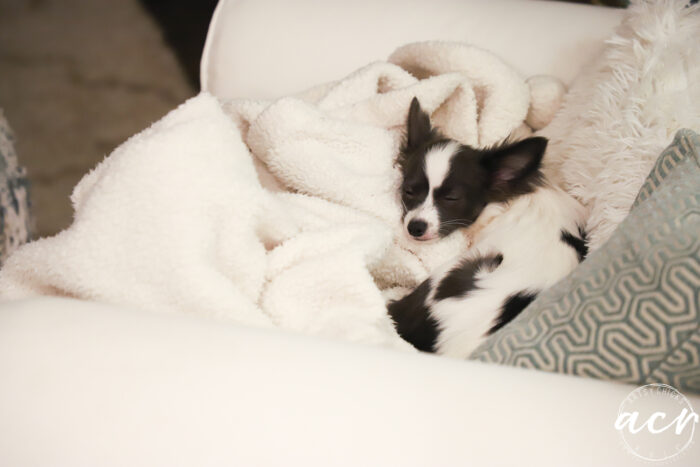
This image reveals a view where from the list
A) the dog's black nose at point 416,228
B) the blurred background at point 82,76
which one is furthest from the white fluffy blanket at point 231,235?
the blurred background at point 82,76

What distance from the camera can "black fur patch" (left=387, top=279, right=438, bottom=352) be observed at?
95 centimetres

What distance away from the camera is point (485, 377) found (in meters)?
0.51

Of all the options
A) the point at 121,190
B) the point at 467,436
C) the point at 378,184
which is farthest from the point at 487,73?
the point at 467,436

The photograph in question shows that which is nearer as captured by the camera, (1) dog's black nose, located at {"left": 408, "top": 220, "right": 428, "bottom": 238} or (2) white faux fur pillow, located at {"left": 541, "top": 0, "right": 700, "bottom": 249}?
(2) white faux fur pillow, located at {"left": 541, "top": 0, "right": 700, "bottom": 249}

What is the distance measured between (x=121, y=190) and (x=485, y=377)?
62cm

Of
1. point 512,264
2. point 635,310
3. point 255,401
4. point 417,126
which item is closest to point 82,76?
point 417,126

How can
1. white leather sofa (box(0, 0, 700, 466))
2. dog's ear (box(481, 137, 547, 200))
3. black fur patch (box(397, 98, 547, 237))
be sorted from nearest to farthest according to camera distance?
white leather sofa (box(0, 0, 700, 466)) → dog's ear (box(481, 137, 547, 200)) → black fur patch (box(397, 98, 547, 237))

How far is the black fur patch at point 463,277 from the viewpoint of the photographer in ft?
3.29

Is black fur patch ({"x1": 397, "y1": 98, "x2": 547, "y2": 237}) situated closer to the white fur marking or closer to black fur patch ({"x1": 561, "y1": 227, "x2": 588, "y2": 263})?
the white fur marking

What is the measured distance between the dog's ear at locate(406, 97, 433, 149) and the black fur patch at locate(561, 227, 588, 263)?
1.49 feet

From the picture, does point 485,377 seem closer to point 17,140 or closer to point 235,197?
point 235,197

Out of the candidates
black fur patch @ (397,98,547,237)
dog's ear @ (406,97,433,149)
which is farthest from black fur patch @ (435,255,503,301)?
dog's ear @ (406,97,433,149)
